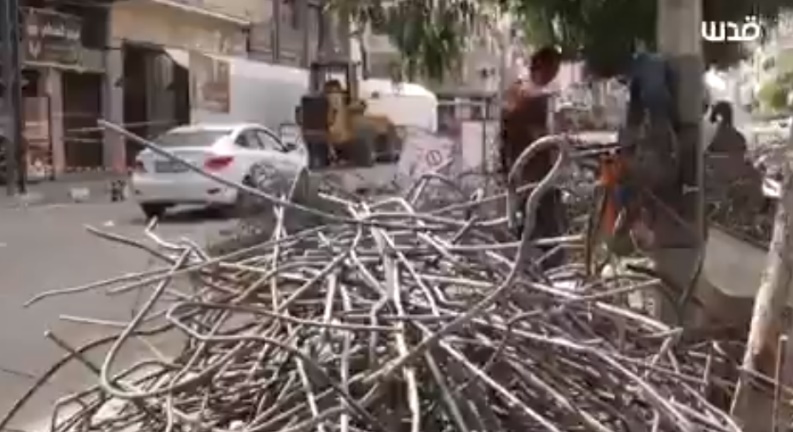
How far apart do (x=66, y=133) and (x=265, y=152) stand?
921 centimetres

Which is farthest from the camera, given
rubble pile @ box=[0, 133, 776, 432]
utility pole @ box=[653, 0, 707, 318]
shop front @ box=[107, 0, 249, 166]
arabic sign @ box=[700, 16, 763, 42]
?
shop front @ box=[107, 0, 249, 166]

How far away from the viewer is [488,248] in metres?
3.70

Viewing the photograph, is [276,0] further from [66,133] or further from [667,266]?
[667,266]

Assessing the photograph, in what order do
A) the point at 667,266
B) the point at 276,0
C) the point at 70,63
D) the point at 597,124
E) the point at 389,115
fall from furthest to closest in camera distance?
the point at 276,0, the point at 389,115, the point at 70,63, the point at 597,124, the point at 667,266

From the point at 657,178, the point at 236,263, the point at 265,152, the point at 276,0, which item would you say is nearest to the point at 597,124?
the point at 265,152

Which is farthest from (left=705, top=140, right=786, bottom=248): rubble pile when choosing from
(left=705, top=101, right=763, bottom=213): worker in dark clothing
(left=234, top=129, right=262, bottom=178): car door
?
(left=234, top=129, right=262, bottom=178): car door

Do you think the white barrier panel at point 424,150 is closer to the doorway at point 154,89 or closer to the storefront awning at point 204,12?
the doorway at point 154,89

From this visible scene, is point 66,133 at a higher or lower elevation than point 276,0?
lower

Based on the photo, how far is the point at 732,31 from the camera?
10539mm

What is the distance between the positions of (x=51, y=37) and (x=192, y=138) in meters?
8.71

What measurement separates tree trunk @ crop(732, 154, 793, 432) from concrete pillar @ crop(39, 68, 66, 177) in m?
28.0

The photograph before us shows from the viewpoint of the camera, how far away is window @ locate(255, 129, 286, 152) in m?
24.8

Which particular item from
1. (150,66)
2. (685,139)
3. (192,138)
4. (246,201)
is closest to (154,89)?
(150,66)

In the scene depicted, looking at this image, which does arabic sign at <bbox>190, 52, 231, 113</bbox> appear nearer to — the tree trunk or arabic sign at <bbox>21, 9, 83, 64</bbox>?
arabic sign at <bbox>21, 9, 83, 64</bbox>
